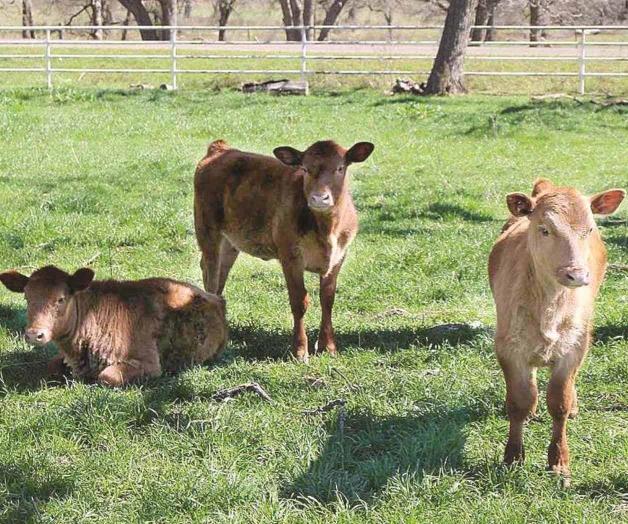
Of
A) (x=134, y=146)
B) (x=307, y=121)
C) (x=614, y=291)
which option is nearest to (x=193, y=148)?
(x=134, y=146)

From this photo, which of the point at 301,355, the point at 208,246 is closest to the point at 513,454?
the point at 301,355

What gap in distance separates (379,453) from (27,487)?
6.29ft

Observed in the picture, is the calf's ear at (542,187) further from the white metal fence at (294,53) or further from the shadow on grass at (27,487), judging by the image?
the white metal fence at (294,53)

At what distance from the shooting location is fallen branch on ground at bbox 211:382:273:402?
6.02m

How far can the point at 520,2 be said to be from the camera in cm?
5012

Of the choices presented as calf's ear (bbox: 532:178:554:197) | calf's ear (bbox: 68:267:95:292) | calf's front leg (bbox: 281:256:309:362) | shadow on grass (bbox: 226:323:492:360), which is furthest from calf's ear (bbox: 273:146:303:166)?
calf's ear (bbox: 532:178:554:197)

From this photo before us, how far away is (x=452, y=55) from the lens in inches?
945

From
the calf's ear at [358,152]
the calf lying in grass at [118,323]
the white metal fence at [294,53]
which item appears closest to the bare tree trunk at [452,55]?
the white metal fence at [294,53]

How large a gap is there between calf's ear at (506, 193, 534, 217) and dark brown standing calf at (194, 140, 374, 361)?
2.06 meters

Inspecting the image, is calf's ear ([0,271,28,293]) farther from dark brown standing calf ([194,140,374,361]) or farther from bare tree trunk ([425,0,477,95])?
bare tree trunk ([425,0,477,95])

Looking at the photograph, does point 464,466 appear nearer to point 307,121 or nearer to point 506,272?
point 506,272

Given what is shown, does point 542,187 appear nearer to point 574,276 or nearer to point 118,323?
point 574,276

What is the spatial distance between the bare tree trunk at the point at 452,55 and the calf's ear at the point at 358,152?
1708cm

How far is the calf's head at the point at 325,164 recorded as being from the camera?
704cm
